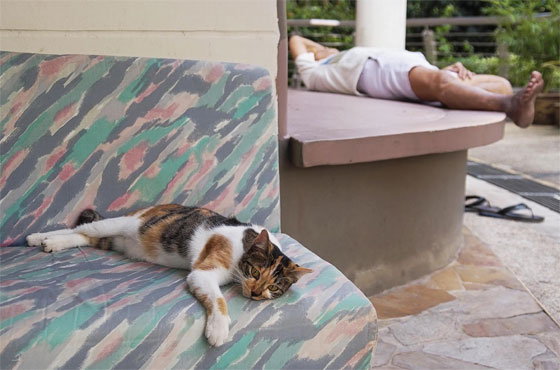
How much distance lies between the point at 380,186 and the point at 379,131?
29 cm

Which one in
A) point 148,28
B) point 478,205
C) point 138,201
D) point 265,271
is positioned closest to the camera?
point 265,271

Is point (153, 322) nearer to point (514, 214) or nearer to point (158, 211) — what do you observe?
point (158, 211)

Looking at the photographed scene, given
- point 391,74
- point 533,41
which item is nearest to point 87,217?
point 391,74

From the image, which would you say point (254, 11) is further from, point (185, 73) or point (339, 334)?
point (339, 334)

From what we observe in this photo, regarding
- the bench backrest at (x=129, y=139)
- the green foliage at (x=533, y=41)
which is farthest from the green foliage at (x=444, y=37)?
the bench backrest at (x=129, y=139)

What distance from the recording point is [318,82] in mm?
4977

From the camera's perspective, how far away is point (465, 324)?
272cm

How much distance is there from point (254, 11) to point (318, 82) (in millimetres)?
2421

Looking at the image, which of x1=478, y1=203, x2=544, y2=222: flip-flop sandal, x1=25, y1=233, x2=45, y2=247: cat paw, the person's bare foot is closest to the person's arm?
x1=478, y1=203, x2=544, y2=222: flip-flop sandal

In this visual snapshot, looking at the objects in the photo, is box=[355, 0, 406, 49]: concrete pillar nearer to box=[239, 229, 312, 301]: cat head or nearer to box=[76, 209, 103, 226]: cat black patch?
box=[76, 209, 103, 226]: cat black patch

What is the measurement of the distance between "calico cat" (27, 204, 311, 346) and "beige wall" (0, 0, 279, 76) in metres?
0.69

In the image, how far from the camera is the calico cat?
5.45 ft

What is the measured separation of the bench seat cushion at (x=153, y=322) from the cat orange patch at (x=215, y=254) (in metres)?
0.07

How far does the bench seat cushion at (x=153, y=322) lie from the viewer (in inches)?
57.4
